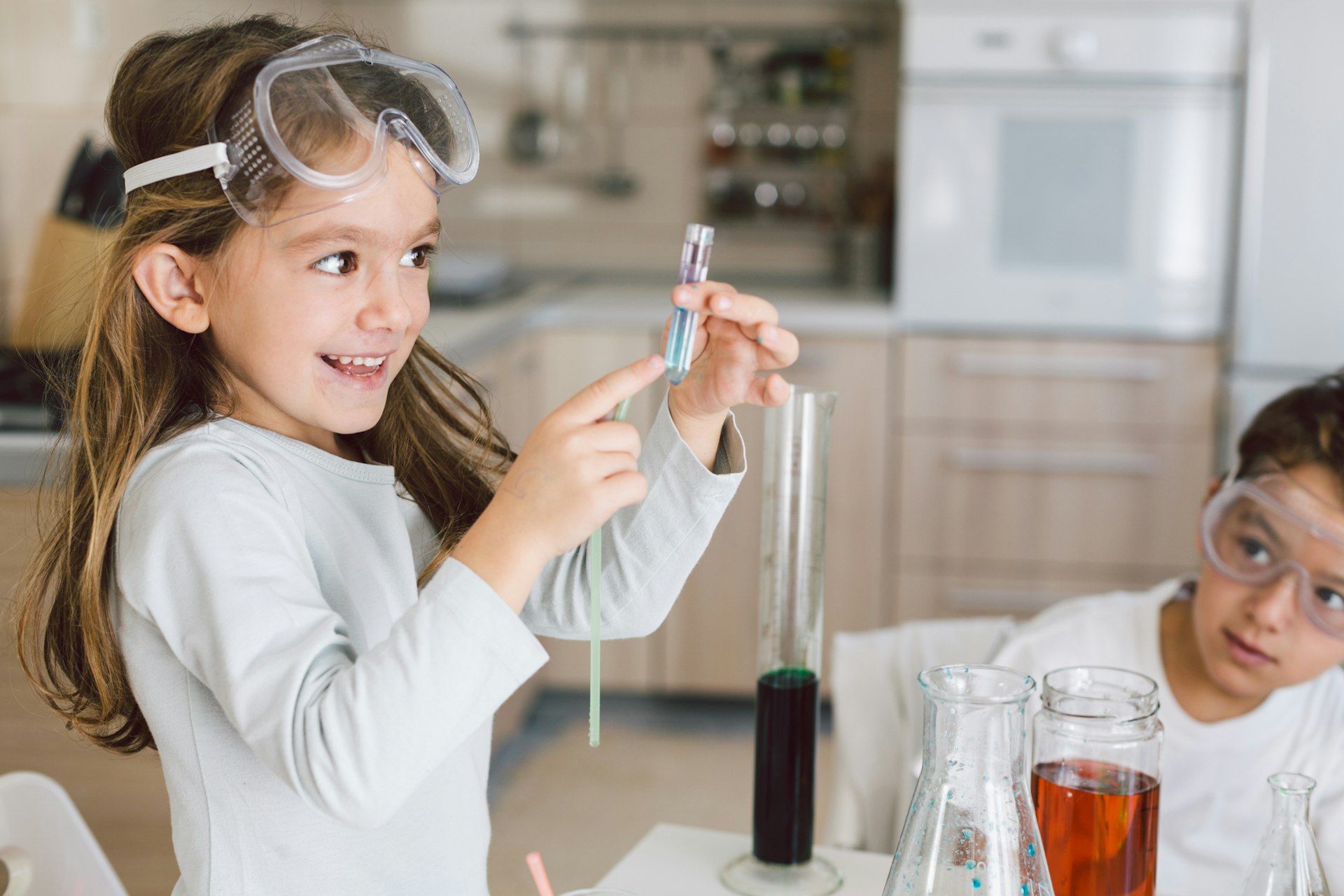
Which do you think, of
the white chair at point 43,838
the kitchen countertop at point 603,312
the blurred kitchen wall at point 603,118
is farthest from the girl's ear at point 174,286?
the blurred kitchen wall at point 603,118

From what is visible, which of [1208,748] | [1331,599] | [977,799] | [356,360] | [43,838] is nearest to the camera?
[977,799]

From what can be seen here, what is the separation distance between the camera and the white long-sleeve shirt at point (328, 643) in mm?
695

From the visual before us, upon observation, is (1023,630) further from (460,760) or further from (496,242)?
(496,242)

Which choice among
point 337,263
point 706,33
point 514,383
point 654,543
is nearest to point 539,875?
point 654,543

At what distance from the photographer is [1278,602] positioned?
119cm

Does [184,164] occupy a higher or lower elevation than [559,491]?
higher

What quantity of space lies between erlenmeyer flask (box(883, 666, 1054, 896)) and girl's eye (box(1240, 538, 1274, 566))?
1.96 feet

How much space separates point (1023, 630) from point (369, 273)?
2.67ft

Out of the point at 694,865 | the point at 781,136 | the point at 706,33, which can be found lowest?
the point at 694,865

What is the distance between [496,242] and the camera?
358cm

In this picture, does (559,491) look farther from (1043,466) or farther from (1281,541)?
(1043,466)

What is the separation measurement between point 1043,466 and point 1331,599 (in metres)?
1.71

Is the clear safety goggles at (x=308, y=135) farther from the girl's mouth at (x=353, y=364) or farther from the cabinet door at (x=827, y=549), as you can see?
the cabinet door at (x=827, y=549)

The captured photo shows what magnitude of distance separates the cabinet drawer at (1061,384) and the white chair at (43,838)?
2.11 meters
